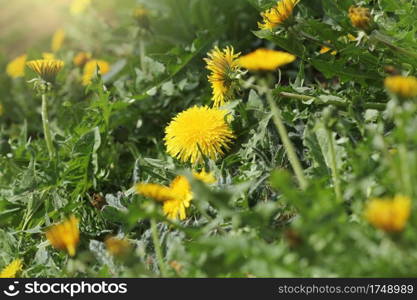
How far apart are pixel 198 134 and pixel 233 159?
0.53 feet

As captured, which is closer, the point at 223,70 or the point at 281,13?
the point at 281,13

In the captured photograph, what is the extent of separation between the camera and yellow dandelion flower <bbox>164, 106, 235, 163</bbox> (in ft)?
7.03

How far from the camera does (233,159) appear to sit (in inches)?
87.4

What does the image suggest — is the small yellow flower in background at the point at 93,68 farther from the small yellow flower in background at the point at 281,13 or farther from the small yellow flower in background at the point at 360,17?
the small yellow flower in background at the point at 360,17

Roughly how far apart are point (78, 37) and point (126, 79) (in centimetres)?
110

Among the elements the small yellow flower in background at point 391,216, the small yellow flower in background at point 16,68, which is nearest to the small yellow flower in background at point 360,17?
the small yellow flower in background at point 391,216

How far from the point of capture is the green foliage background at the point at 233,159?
1329 mm

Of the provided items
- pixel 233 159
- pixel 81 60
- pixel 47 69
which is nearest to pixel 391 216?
pixel 233 159

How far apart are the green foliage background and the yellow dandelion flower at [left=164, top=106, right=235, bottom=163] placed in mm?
67

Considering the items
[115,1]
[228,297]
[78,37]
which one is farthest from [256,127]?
[78,37]

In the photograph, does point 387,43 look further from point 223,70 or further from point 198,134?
point 198,134

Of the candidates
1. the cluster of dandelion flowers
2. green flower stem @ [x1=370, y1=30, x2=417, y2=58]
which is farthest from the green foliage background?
the cluster of dandelion flowers

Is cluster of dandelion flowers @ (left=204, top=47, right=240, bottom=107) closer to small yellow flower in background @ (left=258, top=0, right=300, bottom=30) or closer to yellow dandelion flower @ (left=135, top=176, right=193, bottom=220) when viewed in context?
small yellow flower in background @ (left=258, top=0, right=300, bottom=30)

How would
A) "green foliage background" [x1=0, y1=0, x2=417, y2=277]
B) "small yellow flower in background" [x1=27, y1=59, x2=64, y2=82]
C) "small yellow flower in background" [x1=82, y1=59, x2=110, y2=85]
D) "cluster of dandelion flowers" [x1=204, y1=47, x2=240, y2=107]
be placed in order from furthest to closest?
"small yellow flower in background" [x1=82, y1=59, x2=110, y2=85] → "small yellow flower in background" [x1=27, y1=59, x2=64, y2=82] → "cluster of dandelion flowers" [x1=204, y1=47, x2=240, y2=107] → "green foliage background" [x1=0, y1=0, x2=417, y2=277]
